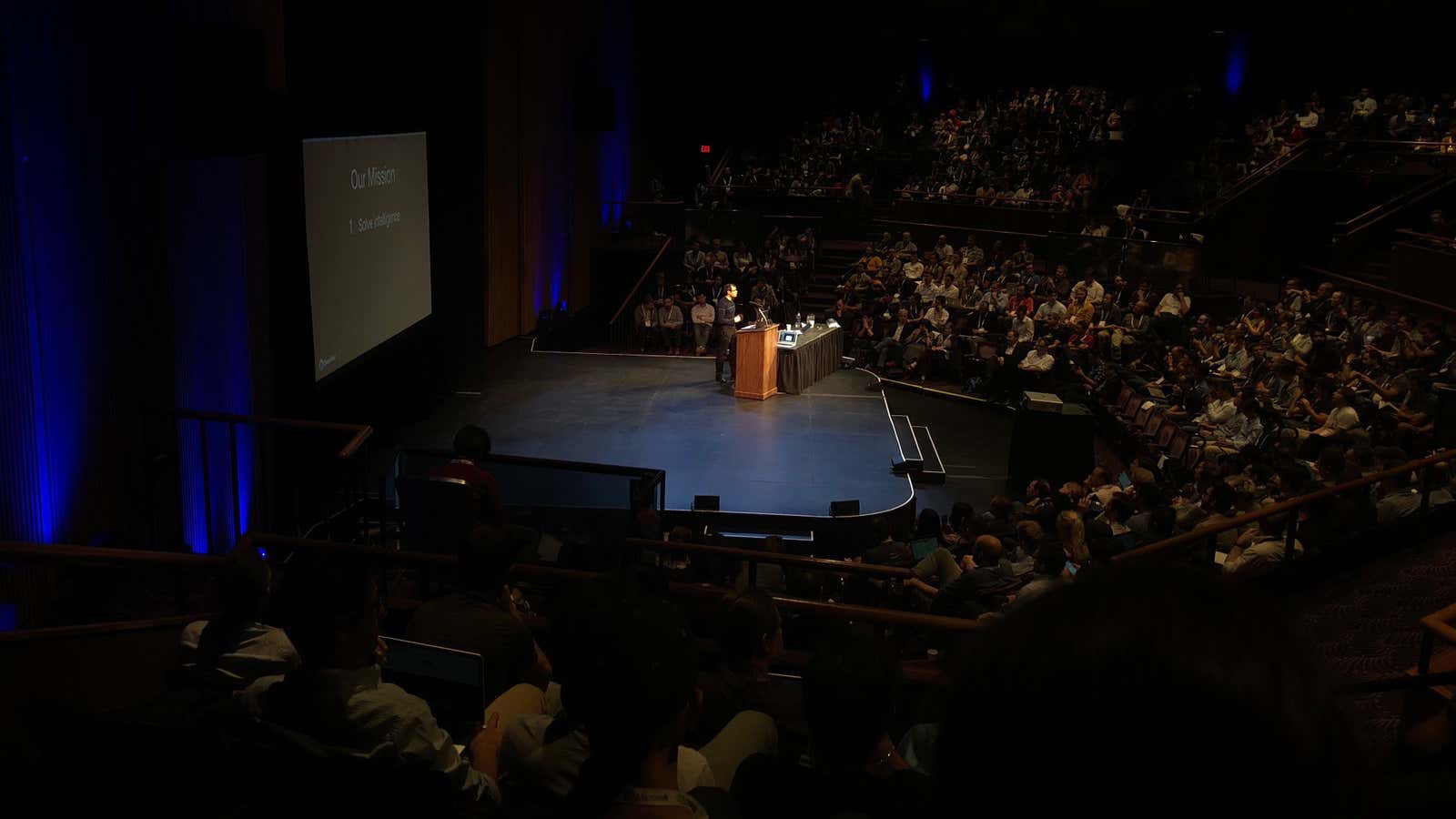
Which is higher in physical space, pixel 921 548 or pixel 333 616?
pixel 333 616

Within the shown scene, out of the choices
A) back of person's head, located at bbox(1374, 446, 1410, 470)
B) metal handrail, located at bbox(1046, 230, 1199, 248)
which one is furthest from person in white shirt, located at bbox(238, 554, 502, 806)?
metal handrail, located at bbox(1046, 230, 1199, 248)

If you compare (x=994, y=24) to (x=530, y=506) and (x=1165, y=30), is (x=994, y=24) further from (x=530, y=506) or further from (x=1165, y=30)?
(x=530, y=506)

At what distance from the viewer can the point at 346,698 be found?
85.4 inches

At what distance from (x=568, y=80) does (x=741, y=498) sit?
9642mm

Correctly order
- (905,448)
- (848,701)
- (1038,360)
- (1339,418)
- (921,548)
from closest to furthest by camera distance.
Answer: (848,701) → (921,548) → (1339,418) → (905,448) → (1038,360)

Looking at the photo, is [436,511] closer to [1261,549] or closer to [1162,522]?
[1162,522]

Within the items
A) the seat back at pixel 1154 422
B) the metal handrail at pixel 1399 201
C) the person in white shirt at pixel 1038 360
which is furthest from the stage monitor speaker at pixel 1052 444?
the metal handrail at pixel 1399 201

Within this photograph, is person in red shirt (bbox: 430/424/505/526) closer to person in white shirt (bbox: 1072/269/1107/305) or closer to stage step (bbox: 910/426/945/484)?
stage step (bbox: 910/426/945/484)

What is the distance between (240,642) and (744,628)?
1.34m

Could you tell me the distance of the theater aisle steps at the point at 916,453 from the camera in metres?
10.7

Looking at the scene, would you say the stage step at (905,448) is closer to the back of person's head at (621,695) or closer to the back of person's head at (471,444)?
the back of person's head at (471,444)

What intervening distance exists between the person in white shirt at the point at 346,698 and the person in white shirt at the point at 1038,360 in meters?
11.7

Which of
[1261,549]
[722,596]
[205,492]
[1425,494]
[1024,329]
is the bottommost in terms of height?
[1261,549]

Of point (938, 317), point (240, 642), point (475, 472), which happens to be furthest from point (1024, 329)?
point (240, 642)
